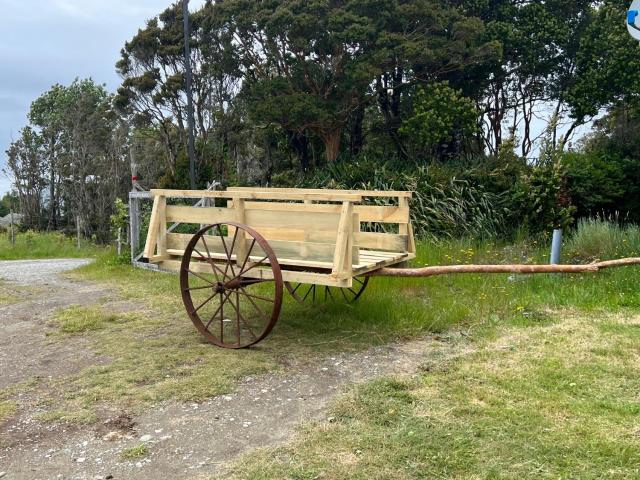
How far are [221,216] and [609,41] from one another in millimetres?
15135

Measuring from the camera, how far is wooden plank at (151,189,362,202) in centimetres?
425

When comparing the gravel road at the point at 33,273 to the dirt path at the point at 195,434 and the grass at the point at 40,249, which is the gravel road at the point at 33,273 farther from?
the dirt path at the point at 195,434

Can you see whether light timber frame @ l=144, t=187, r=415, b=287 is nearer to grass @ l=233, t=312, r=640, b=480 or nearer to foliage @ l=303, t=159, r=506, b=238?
grass @ l=233, t=312, r=640, b=480

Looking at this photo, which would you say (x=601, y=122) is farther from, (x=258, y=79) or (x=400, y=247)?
(x=400, y=247)

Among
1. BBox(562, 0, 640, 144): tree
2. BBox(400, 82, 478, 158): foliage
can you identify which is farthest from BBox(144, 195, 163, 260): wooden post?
BBox(562, 0, 640, 144): tree

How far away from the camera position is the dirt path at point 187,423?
269 centimetres

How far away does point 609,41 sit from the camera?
15.7 metres

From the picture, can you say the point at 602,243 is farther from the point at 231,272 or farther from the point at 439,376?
the point at 231,272

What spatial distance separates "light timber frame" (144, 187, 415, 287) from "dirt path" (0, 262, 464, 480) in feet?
2.29

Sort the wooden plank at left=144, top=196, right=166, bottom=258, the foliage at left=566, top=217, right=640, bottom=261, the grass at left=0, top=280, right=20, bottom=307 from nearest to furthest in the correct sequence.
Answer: the wooden plank at left=144, top=196, right=166, bottom=258 → the grass at left=0, top=280, right=20, bottom=307 → the foliage at left=566, top=217, right=640, bottom=261

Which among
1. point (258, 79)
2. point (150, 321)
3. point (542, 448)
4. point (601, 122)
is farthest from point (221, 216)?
point (601, 122)

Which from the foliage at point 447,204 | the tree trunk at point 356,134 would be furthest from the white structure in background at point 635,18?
the tree trunk at point 356,134

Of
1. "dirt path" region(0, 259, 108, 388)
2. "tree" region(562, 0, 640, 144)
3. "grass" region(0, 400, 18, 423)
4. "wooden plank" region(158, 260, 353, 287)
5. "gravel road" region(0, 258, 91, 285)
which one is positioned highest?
"tree" region(562, 0, 640, 144)

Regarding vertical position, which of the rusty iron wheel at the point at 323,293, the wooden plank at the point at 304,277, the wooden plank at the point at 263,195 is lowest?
the rusty iron wheel at the point at 323,293
